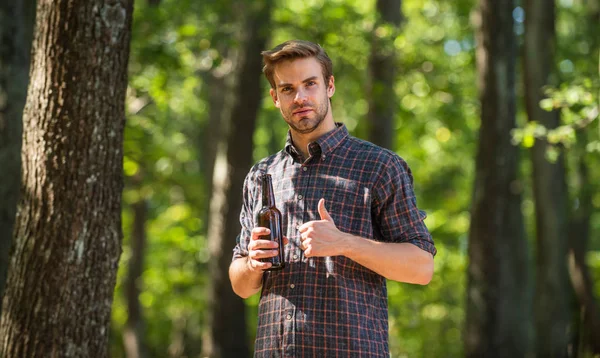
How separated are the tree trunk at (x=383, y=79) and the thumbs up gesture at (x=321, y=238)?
961 cm

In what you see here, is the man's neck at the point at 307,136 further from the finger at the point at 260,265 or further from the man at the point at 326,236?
the finger at the point at 260,265

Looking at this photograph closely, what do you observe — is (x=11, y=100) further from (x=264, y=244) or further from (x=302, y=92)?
(x=264, y=244)

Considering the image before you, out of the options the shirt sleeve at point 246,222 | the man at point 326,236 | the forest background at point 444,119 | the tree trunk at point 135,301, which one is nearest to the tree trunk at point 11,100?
the forest background at point 444,119

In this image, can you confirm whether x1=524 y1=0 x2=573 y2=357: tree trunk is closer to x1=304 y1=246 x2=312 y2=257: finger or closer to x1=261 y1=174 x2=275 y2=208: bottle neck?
x1=261 y1=174 x2=275 y2=208: bottle neck

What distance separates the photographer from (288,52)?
3676mm

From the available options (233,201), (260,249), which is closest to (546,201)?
(233,201)

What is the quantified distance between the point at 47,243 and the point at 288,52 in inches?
77.6

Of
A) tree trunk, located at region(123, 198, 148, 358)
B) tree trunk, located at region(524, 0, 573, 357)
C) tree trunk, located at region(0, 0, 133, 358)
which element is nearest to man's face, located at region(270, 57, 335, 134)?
tree trunk, located at region(0, 0, 133, 358)

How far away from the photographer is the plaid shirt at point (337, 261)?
3521mm

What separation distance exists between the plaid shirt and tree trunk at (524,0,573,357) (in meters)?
10.1

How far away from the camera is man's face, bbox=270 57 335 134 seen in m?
3.67

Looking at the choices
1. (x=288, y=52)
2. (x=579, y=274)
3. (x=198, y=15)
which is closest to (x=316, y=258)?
(x=288, y=52)

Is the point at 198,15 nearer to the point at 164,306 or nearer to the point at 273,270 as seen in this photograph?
the point at 273,270

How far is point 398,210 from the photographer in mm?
3590
